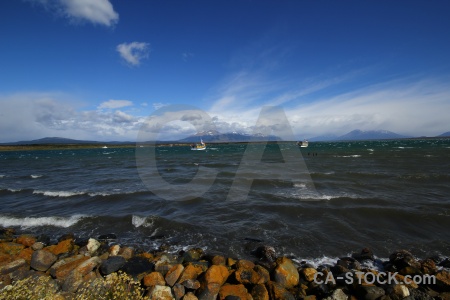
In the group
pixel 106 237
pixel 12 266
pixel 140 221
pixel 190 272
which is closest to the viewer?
pixel 190 272

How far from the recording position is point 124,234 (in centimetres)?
1184

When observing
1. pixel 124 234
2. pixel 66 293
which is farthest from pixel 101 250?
pixel 66 293

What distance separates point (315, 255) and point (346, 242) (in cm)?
219

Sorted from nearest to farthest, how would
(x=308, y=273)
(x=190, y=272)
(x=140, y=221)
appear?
(x=190, y=272) → (x=308, y=273) → (x=140, y=221)

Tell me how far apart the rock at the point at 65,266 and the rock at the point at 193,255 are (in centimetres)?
355

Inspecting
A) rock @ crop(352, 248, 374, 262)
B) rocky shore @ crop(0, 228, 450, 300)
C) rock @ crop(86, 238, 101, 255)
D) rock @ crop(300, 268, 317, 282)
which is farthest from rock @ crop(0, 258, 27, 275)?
rock @ crop(352, 248, 374, 262)

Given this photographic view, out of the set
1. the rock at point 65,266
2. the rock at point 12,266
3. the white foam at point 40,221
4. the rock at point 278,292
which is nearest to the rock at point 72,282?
the rock at point 65,266

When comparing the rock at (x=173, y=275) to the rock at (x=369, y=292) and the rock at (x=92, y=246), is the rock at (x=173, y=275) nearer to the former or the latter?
the rock at (x=92, y=246)

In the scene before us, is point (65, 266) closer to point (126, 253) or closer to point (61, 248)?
point (126, 253)

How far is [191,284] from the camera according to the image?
6.50 meters

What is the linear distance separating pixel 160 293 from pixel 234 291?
2.04m

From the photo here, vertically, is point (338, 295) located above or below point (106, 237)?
above

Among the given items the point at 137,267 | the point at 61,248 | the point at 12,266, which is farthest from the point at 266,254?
the point at 12,266

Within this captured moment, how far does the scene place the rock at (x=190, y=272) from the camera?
685 cm
